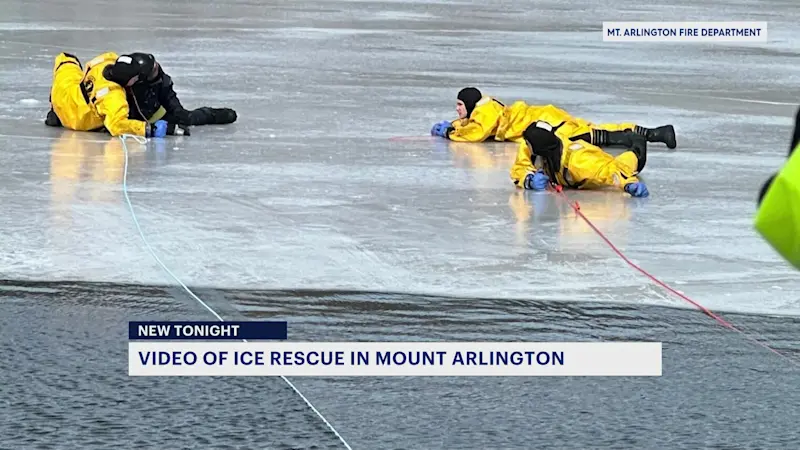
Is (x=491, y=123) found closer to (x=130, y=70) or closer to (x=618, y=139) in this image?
(x=618, y=139)

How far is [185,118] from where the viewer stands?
1138 centimetres

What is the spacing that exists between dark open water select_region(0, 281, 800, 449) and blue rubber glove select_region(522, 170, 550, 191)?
8.55ft

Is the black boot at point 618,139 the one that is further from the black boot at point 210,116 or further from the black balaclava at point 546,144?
the black boot at point 210,116

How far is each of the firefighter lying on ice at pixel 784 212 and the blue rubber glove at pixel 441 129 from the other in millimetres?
8957

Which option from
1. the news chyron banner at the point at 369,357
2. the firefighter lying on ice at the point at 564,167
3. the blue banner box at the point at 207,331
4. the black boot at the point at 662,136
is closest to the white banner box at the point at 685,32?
the black boot at the point at 662,136

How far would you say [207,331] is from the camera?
5.91 m

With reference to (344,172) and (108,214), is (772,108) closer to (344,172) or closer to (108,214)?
(344,172)

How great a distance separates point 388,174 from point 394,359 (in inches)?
153

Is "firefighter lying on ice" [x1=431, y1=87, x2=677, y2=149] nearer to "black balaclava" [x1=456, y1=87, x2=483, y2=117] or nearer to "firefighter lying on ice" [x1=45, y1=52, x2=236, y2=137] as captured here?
"black balaclava" [x1=456, y1=87, x2=483, y2=117]

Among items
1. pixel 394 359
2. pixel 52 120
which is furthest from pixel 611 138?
pixel 394 359

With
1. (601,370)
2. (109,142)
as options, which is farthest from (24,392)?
(109,142)

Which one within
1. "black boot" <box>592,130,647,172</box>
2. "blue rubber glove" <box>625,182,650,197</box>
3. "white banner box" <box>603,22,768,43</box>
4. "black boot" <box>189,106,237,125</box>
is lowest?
"blue rubber glove" <box>625,182,650,197</box>

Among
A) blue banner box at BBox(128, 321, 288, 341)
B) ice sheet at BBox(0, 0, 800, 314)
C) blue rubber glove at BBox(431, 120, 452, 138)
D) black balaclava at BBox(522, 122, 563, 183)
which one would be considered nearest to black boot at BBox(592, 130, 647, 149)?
ice sheet at BBox(0, 0, 800, 314)

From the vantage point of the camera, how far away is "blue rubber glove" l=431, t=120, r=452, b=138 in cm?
1108
